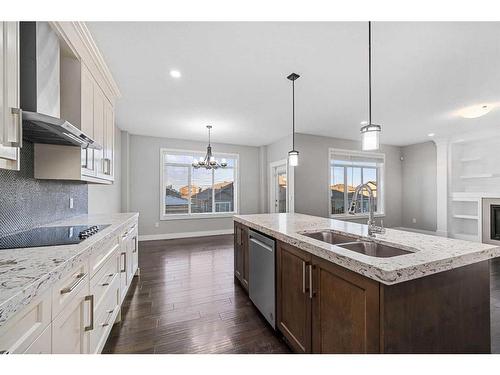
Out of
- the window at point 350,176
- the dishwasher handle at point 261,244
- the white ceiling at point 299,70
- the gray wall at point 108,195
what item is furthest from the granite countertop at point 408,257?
the window at point 350,176

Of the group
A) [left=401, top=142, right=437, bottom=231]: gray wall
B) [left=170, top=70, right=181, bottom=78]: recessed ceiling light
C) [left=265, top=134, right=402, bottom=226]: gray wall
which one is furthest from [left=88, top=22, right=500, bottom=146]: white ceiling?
[left=401, top=142, right=437, bottom=231]: gray wall

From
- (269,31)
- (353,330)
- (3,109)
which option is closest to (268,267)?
(353,330)

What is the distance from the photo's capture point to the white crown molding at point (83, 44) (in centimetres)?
158

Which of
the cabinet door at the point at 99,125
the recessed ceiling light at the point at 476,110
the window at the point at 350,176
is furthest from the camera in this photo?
the window at the point at 350,176

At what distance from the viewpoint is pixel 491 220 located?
15.8ft

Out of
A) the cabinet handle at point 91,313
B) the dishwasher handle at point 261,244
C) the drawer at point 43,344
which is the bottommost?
the cabinet handle at point 91,313

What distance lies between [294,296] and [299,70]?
96.5 inches

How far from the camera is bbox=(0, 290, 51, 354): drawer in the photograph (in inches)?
26.1

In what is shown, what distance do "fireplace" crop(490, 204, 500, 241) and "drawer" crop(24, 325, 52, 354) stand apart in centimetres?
736

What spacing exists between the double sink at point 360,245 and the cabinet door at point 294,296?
330 millimetres

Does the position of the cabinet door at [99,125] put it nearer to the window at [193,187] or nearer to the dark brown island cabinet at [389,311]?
the dark brown island cabinet at [389,311]

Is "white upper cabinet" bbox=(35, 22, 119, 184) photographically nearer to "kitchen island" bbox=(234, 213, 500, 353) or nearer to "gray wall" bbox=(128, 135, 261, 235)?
"kitchen island" bbox=(234, 213, 500, 353)

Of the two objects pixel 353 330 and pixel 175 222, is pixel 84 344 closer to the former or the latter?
pixel 353 330

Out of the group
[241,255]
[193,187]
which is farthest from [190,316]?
[193,187]
